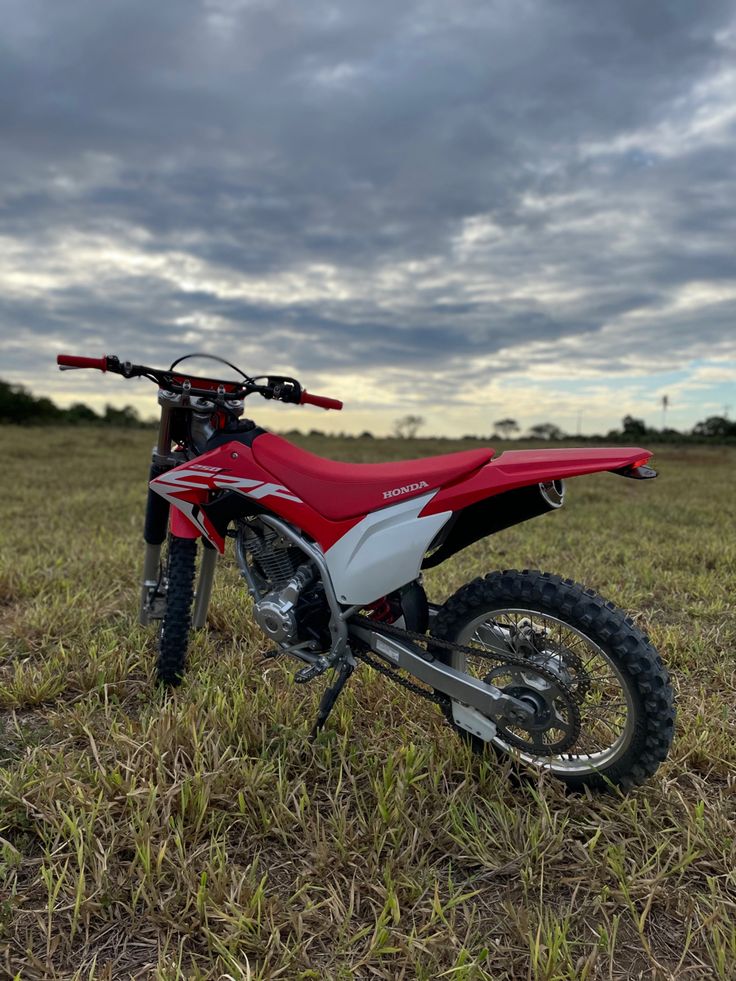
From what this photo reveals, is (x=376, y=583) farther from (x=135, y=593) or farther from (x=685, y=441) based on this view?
(x=685, y=441)

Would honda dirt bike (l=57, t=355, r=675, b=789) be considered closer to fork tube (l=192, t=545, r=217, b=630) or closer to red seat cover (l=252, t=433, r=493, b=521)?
red seat cover (l=252, t=433, r=493, b=521)

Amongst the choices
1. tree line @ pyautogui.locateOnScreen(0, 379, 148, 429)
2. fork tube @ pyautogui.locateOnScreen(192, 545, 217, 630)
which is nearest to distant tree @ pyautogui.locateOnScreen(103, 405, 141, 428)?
tree line @ pyautogui.locateOnScreen(0, 379, 148, 429)

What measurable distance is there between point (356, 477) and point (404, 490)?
21cm

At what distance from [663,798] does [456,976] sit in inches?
43.4

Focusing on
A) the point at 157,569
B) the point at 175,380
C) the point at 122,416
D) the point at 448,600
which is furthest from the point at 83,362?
the point at 122,416

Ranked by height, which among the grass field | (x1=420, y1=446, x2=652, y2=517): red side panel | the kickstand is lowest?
the grass field

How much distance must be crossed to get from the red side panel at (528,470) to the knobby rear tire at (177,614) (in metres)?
1.39

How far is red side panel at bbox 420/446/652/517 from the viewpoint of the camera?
7.12 ft

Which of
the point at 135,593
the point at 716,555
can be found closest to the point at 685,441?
the point at 716,555

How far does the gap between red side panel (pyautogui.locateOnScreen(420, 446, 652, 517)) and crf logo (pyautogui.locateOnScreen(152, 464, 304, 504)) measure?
0.63 metres

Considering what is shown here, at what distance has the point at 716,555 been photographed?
6109 millimetres

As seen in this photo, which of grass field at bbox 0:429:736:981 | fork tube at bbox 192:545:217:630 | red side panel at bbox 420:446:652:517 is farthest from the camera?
fork tube at bbox 192:545:217:630

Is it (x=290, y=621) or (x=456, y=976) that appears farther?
(x=290, y=621)

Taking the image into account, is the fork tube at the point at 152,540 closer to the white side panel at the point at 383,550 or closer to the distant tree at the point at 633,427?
the white side panel at the point at 383,550
